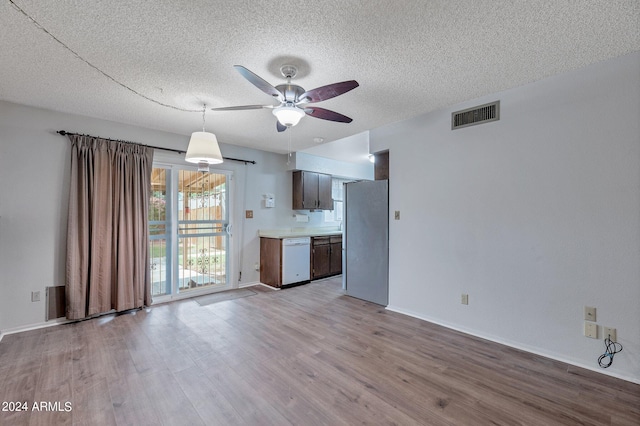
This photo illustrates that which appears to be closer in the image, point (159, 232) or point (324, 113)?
point (324, 113)

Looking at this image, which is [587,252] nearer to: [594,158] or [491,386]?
[594,158]

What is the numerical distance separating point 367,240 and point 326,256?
1552 mm

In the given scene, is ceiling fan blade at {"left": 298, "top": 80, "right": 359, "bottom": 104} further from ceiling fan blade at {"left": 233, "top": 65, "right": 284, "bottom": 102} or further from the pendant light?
the pendant light

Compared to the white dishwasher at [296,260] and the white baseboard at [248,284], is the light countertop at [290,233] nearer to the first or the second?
the white dishwasher at [296,260]

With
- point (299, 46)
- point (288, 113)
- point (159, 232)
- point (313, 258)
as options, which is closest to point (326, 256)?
point (313, 258)

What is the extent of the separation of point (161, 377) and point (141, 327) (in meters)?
1.23

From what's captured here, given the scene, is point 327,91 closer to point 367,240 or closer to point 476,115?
point 476,115

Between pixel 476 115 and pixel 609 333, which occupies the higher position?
pixel 476 115

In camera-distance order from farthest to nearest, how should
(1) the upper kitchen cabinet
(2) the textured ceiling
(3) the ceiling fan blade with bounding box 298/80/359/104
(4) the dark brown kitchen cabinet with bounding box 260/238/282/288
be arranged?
(1) the upper kitchen cabinet
(4) the dark brown kitchen cabinet with bounding box 260/238/282/288
(3) the ceiling fan blade with bounding box 298/80/359/104
(2) the textured ceiling

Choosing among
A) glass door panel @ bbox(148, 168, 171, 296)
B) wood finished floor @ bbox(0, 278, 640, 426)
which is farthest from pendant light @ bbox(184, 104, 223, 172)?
wood finished floor @ bbox(0, 278, 640, 426)

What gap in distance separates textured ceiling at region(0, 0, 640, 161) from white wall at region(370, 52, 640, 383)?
347 mm

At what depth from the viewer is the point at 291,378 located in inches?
83.2

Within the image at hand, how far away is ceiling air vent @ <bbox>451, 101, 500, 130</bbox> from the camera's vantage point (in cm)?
278

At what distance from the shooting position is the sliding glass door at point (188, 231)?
13.1 feet
